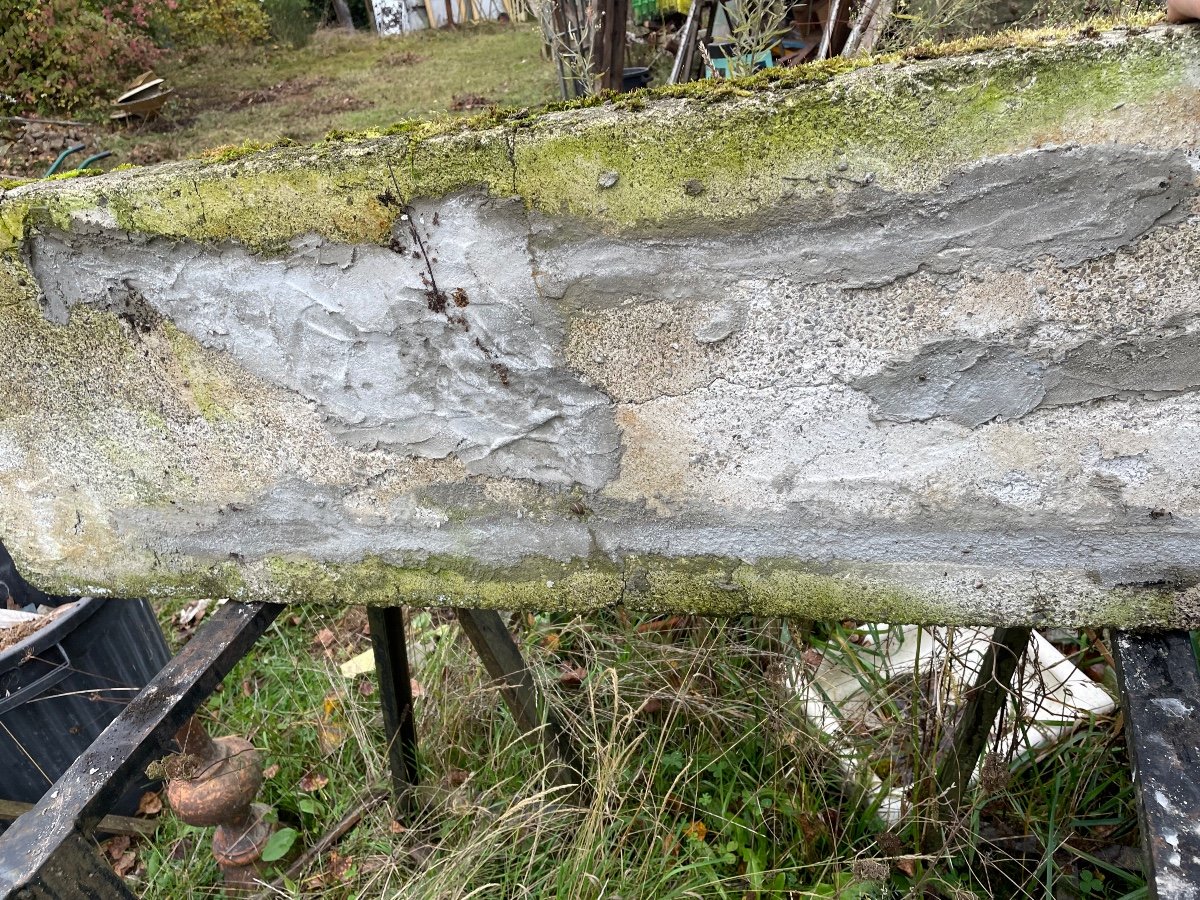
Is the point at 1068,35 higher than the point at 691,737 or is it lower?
higher

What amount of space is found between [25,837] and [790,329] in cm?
144

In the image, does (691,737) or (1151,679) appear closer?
(1151,679)

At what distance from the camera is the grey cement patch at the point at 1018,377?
1112 mm

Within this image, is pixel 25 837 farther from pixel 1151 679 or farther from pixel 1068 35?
pixel 1068 35

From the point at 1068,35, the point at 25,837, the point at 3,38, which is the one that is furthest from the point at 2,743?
the point at 3,38

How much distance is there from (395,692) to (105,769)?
847 millimetres

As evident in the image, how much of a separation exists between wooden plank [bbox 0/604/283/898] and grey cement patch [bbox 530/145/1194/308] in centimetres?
97

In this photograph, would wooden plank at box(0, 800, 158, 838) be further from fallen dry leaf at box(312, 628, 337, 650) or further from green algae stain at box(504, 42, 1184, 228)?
green algae stain at box(504, 42, 1184, 228)

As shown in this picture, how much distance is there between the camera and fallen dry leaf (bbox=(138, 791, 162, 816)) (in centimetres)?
269

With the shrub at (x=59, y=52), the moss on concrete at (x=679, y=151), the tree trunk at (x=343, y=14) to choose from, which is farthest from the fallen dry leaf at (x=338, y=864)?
the tree trunk at (x=343, y=14)

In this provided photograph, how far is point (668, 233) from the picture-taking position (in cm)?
116

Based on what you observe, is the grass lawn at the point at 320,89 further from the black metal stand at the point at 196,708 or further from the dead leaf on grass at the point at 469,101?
the black metal stand at the point at 196,708

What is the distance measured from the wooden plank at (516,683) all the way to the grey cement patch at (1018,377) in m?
1.09

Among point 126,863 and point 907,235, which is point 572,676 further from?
point 907,235
